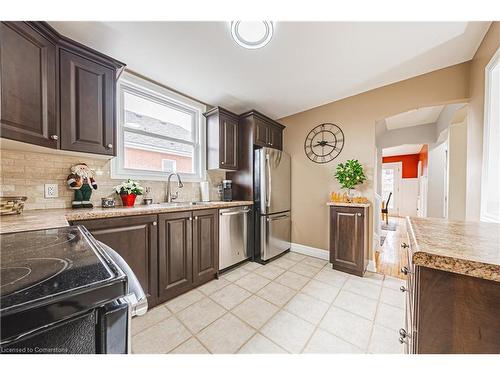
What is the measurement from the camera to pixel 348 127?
2.73m

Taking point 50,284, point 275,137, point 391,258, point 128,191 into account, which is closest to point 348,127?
point 275,137

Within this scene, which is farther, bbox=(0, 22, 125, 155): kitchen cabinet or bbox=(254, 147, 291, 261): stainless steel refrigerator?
bbox=(254, 147, 291, 261): stainless steel refrigerator

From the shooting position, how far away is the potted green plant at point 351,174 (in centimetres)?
247

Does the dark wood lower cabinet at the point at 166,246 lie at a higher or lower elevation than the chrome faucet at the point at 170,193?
lower

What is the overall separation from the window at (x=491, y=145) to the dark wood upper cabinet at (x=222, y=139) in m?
2.54

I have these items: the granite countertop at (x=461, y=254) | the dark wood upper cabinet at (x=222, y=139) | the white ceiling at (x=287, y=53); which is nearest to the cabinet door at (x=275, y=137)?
the dark wood upper cabinet at (x=222, y=139)

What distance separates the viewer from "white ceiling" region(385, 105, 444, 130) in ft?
11.1

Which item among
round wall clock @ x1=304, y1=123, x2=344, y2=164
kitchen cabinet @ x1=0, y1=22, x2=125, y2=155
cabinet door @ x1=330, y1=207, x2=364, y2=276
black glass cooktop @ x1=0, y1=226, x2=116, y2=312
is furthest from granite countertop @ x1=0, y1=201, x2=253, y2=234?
round wall clock @ x1=304, y1=123, x2=344, y2=164

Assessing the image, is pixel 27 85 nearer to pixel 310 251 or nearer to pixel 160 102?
pixel 160 102

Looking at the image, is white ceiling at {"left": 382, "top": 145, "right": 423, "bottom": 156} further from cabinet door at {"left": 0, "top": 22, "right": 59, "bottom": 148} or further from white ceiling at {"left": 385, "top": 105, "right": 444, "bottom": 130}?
cabinet door at {"left": 0, "top": 22, "right": 59, "bottom": 148}

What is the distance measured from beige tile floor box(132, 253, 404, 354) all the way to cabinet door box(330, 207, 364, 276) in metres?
0.17

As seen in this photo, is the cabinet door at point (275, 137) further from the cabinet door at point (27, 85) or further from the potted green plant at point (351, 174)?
the cabinet door at point (27, 85)

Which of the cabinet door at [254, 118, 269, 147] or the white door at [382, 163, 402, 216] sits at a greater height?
the cabinet door at [254, 118, 269, 147]
